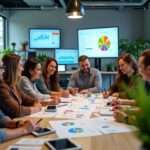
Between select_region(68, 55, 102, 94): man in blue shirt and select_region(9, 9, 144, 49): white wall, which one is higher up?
select_region(9, 9, 144, 49): white wall

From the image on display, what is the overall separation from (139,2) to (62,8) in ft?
6.46

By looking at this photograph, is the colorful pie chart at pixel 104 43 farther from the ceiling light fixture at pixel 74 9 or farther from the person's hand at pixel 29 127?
the person's hand at pixel 29 127

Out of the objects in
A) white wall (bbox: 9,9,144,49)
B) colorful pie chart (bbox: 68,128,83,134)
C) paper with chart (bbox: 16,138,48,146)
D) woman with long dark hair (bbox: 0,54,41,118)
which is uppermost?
white wall (bbox: 9,9,144,49)

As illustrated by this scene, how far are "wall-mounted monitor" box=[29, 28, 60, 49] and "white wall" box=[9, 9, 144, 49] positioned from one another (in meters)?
0.18

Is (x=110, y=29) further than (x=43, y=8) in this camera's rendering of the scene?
No

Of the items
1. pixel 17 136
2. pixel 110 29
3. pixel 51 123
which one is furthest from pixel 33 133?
pixel 110 29

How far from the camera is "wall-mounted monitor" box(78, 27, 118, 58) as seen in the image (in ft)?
22.7

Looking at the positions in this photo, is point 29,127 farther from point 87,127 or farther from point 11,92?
point 11,92

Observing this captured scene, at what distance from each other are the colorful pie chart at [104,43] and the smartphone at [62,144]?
17.7ft

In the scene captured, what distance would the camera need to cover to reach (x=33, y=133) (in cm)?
197

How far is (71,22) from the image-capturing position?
311 inches

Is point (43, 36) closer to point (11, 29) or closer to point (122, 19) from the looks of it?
point (11, 29)

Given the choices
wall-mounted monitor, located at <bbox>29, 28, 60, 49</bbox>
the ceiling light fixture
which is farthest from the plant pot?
wall-mounted monitor, located at <bbox>29, 28, 60, 49</bbox>

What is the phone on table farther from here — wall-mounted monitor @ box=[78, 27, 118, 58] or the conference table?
wall-mounted monitor @ box=[78, 27, 118, 58]
